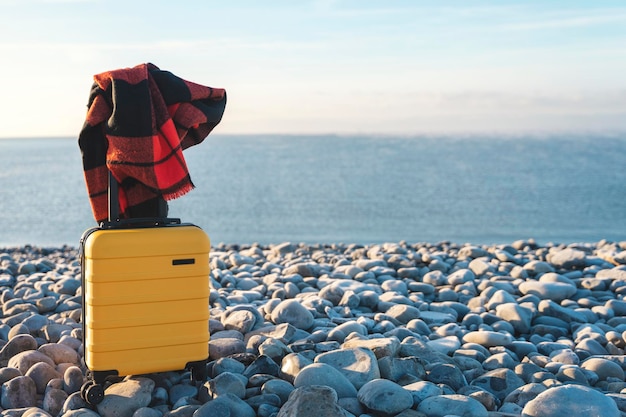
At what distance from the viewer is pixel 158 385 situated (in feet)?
11.2

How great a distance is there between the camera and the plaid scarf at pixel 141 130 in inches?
125

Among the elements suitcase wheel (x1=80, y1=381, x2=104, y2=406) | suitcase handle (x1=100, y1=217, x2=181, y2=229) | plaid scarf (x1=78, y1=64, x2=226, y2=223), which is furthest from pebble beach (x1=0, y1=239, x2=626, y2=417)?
plaid scarf (x1=78, y1=64, x2=226, y2=223)

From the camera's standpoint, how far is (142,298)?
3225 millimetres

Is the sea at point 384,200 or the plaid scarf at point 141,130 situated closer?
the plaid scarf at point 141,130

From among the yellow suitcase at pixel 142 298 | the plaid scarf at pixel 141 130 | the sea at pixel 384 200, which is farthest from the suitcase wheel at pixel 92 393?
the sea at pixel 384 200

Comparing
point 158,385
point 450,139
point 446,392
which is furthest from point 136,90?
point 450,139

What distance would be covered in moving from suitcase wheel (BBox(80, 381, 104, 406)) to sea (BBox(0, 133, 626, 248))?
33.1 ft


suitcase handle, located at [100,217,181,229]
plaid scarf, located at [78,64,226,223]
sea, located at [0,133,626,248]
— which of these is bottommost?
sea, located at [0,133,626,248]

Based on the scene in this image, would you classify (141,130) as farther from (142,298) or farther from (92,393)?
(92,393)

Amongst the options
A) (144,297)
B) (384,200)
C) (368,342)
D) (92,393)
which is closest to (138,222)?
(144,297)

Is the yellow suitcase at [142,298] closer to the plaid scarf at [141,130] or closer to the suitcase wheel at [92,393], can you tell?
the suitcase wheel at [92,393]

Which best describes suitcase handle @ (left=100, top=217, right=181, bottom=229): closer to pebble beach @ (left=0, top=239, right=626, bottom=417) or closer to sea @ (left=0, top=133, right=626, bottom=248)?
pebble beach @ (left=0, top=239, right=626, bottom=417)

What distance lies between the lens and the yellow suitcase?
3145 millimetres

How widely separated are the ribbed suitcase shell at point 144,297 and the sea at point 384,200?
9.94 m
